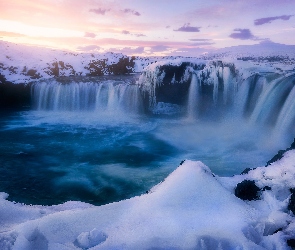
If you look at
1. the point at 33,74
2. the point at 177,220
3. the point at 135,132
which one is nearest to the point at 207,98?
the point at 135,132

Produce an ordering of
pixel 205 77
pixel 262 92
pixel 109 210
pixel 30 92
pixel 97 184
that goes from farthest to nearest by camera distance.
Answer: pixel 30 92
pixel 205 77
pixel 262 92
pixel 97 184
pixel 109 210

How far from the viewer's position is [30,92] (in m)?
21.1

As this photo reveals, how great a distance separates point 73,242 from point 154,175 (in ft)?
20.6

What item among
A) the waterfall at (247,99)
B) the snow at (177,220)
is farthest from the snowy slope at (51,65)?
the snow at (177,220)

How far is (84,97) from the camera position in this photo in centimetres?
2027

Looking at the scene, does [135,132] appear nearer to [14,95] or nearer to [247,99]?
[247,99]

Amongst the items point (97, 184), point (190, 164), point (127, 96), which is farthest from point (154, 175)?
point (127, 96)

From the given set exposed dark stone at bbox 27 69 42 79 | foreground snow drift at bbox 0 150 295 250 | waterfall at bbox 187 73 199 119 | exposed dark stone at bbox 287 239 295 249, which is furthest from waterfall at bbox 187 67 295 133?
exposed dark stone at bbox 27 69 42 79

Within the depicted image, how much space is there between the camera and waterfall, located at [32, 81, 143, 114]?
19059 mm

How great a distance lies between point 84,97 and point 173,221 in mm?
18237

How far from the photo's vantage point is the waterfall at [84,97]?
62.5 ft

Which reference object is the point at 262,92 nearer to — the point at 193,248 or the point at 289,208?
the point at 289,208

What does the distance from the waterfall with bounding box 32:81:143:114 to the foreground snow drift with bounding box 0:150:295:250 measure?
15.3m

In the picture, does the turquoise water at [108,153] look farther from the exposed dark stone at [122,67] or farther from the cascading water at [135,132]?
the exposed dark stone at [122,67]
